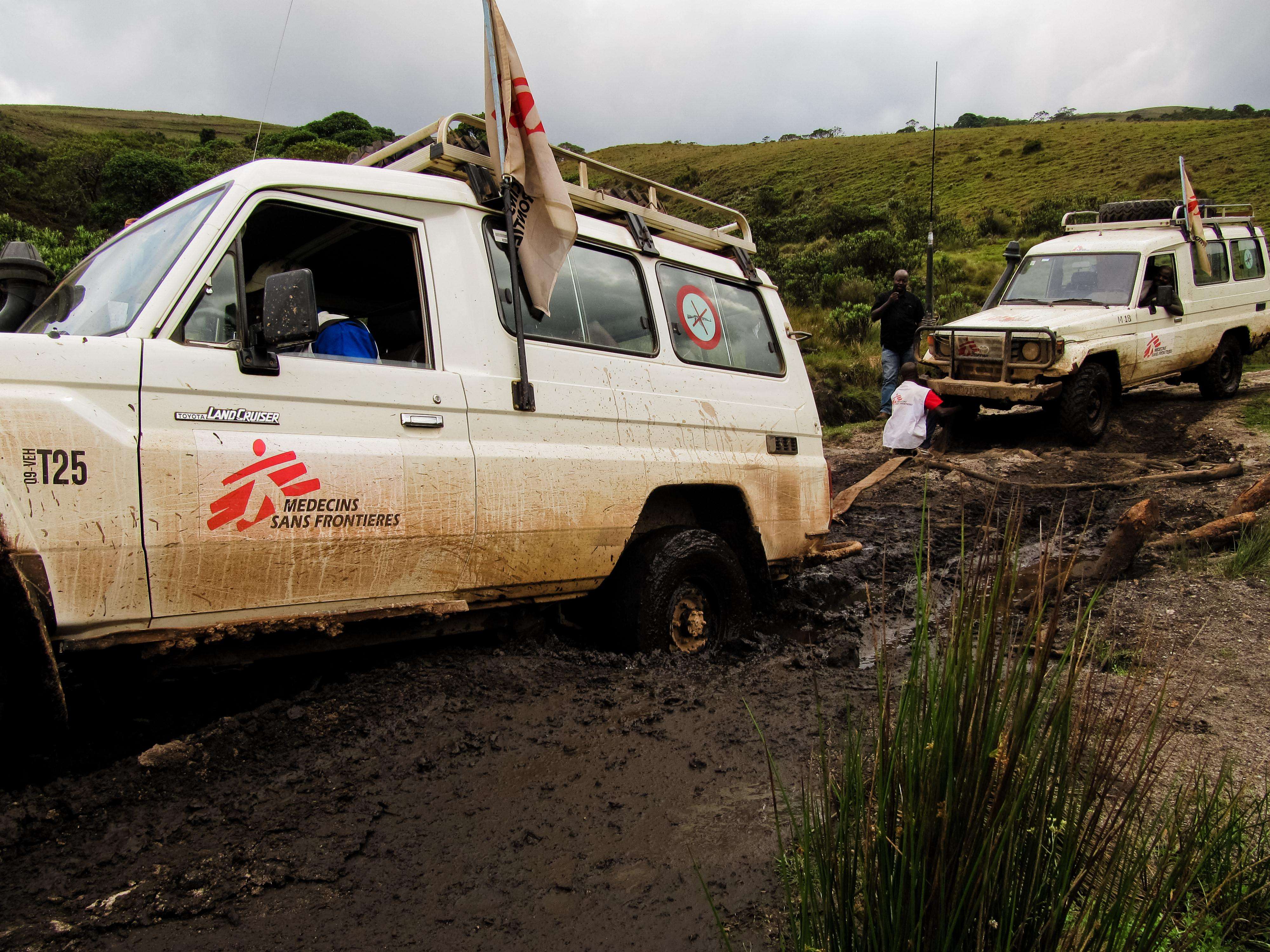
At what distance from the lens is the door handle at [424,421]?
3.25m

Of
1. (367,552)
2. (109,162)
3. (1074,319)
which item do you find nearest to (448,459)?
(367,552)

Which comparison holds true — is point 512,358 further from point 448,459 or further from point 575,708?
point 575,708

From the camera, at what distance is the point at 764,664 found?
4.38m

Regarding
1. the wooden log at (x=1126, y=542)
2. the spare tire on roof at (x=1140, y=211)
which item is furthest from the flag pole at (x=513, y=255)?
the spare tire on roof at (x=1140, y=211)

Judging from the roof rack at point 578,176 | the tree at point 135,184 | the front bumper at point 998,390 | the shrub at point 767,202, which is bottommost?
the front bumper at point 998,390

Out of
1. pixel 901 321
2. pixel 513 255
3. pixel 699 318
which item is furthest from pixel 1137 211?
pixel 513 255

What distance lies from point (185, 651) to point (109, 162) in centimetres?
3288

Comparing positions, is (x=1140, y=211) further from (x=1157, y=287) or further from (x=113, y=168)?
(x=113, y=168)

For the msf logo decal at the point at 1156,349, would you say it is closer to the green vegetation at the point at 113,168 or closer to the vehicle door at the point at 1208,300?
the vehicle door at the point at 1208,300

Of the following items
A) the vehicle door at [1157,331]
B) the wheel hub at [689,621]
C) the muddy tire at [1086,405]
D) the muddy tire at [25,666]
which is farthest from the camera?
the vehicle door at [1157,331]

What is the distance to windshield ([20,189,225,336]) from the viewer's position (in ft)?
Answer: 9.59

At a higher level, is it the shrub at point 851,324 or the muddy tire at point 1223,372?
the shrub at point 851,324

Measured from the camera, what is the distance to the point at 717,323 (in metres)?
4.73

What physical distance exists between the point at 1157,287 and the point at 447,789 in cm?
1070
